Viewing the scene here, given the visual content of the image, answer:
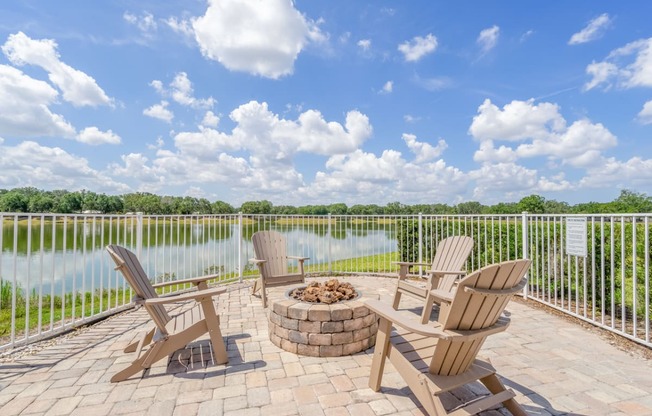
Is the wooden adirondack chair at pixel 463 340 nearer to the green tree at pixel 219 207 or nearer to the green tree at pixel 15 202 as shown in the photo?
the green tree at pixel 219 207

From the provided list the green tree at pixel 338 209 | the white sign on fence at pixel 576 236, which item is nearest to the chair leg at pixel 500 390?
the white sign on fence at pixel 576 236

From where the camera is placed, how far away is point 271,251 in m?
4.69

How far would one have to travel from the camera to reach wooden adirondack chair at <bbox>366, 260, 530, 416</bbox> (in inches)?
61.3

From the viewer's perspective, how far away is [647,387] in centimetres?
225

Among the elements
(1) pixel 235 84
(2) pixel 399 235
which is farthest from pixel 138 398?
(1) pixel 235 84

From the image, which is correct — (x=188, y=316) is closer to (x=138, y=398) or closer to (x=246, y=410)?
(x=138, y=398)

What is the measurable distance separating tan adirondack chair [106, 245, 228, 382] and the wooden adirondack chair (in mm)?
1416

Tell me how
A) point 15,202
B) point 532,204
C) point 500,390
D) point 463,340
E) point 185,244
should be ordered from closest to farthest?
point 463,340
point 500,390
point 185,244
point 15,202
point 532,204

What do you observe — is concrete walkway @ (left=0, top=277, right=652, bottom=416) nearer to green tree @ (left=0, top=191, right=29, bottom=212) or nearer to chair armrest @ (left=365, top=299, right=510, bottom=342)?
chair armrest @ (left=365, top=299, right=510, bottom=342)

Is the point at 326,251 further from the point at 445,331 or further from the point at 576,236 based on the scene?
the point at 445,331

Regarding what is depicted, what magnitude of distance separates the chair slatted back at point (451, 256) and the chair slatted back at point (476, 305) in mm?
1971

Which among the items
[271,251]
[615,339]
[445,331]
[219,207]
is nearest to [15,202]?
[219,207]

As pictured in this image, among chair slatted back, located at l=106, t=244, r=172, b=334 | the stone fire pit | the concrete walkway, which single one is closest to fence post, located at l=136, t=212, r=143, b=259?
the concrete walkway

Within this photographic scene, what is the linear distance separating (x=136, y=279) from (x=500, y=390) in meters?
2.79
